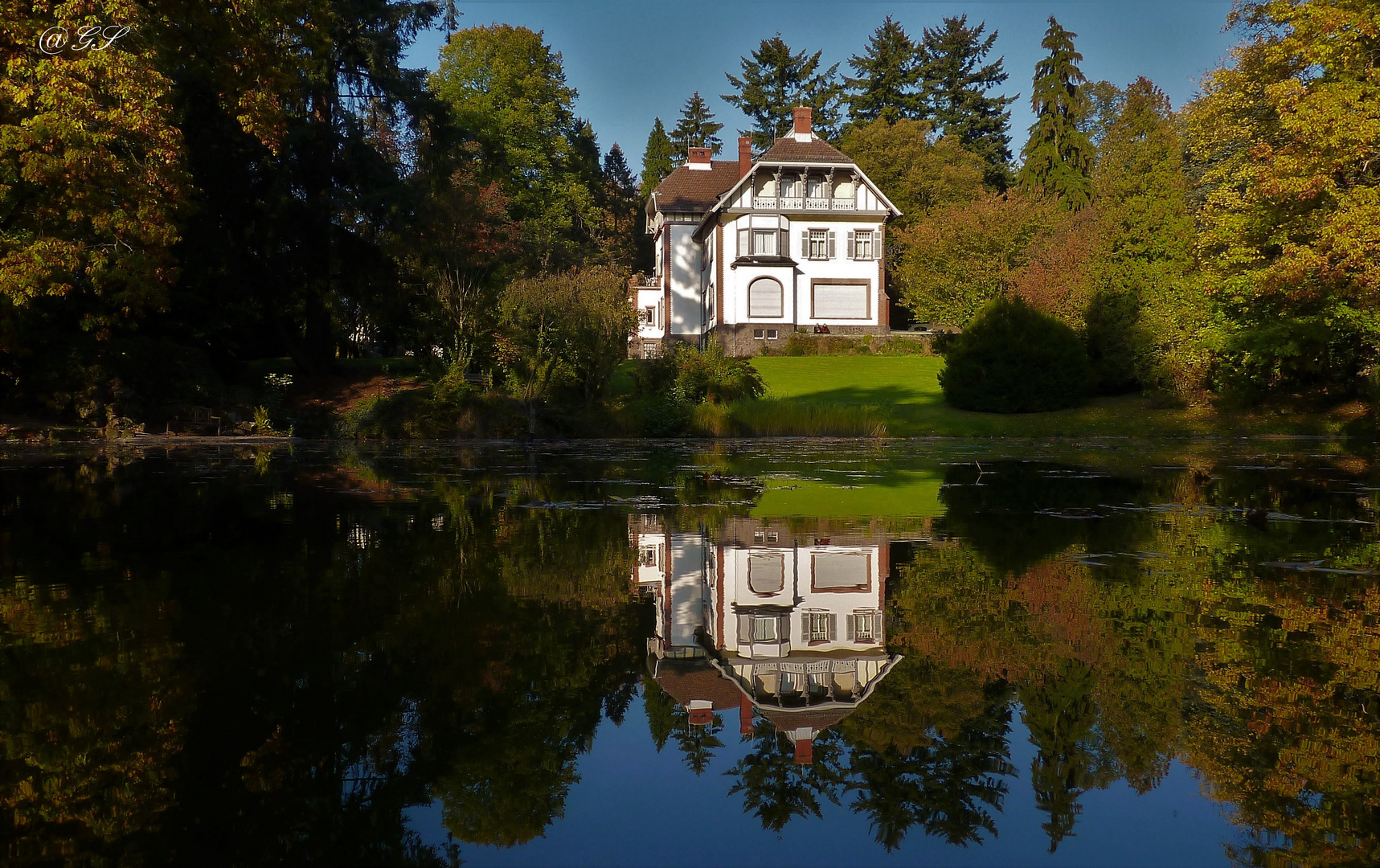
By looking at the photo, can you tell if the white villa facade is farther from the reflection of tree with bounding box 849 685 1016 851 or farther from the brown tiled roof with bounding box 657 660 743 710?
the reflection of tree with bounding box 849 685 1016 851

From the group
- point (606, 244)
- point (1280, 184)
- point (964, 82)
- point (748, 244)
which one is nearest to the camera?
point (1280, 184)

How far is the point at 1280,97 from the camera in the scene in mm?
22219

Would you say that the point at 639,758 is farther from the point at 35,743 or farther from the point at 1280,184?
the point at 1280,184

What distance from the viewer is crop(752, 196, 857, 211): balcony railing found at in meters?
50.6

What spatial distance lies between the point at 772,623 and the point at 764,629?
0.14m

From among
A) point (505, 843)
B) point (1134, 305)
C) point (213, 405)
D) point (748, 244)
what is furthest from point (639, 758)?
point (748, 244)

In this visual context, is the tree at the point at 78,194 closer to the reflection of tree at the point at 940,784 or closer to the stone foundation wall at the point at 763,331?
the reflection of tree at the point at 940,784

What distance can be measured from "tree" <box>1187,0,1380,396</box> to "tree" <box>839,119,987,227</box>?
101 feet

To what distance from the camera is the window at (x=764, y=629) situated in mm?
4062

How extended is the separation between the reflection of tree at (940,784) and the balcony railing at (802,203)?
49090mm

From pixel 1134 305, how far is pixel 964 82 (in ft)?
150

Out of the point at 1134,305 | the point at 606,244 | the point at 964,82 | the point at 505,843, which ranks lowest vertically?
the point at 505,843

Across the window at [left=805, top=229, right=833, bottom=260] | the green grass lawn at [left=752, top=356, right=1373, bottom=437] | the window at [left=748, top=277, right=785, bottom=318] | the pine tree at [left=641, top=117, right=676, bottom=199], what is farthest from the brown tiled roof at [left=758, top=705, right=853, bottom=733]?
the pine tree at [left=641, top=117, right=676, bottom=199]

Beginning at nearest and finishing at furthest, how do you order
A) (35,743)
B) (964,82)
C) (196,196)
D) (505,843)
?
1. (505,843)
2. (35,743)
3. (196,196)
4. (964,82)
